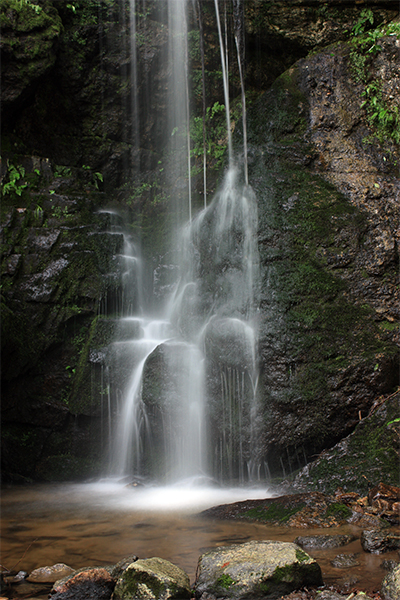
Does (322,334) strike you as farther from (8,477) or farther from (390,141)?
(8,477)

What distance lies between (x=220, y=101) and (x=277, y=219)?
4640 mm

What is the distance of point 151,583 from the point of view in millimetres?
2691

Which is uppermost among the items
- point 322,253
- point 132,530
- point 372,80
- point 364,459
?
point 372,80

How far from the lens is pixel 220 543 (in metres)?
3.82

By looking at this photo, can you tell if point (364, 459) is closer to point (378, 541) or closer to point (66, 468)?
point (378, 541)

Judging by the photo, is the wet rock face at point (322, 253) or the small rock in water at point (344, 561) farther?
the wet rock face at point (322, 253)

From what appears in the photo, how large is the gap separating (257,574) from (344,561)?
0.86m

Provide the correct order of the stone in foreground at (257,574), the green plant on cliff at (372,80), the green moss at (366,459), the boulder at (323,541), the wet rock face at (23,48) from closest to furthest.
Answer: the stone in foreground at (257,574), the boulder at (323,541), the green moss at (366,459), the green plant on cliff at (372,80), the wet rock face at (23,48)

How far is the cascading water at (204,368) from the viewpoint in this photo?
20.0 feet

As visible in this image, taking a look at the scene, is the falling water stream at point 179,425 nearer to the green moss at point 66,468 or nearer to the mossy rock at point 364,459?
the green moss at point 66,468

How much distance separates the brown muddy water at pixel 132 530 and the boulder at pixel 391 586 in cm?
15

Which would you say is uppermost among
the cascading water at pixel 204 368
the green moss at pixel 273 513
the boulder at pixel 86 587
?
the cascading water at pixel 204 368

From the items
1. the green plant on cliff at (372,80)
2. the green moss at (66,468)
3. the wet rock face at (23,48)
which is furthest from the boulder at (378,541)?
the wet rock face at (23,48)

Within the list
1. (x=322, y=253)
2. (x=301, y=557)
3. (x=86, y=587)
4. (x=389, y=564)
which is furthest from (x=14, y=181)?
(x=389, y=564)
